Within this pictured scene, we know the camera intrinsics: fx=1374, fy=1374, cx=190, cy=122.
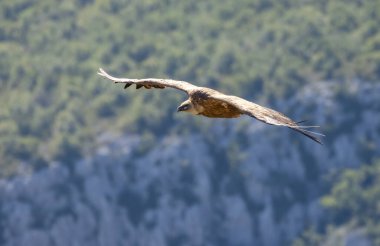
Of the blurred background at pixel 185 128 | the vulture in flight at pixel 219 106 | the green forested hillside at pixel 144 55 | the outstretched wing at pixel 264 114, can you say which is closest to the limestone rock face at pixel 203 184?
the blurred background at pixel 185 128

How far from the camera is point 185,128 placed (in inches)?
3012

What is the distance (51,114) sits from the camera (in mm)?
77750

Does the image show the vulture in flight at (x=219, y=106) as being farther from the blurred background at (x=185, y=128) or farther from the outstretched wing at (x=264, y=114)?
the blurred background at (x=185, y=128)

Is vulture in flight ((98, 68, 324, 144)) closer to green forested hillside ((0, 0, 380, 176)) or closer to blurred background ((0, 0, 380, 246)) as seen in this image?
blurred background ((0, 0, 380, 246))

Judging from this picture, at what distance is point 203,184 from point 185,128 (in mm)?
3700

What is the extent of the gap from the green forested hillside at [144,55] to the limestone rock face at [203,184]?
2125 mm

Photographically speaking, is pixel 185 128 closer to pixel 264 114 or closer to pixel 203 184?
pixel 203 184

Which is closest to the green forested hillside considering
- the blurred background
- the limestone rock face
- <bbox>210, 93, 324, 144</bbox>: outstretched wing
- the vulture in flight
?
the blurred background

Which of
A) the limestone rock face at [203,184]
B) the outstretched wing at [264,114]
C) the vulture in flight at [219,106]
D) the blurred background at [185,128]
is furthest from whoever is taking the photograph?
the blurred background at [185,128]

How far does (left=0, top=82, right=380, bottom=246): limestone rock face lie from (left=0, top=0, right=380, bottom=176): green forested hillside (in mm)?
2125

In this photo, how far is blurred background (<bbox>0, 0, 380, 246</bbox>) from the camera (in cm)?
7075

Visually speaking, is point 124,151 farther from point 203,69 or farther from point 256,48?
point 256,48

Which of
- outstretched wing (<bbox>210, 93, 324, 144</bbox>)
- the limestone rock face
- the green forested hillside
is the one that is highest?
the green forested hillside

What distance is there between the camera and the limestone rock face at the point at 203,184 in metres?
69.0
